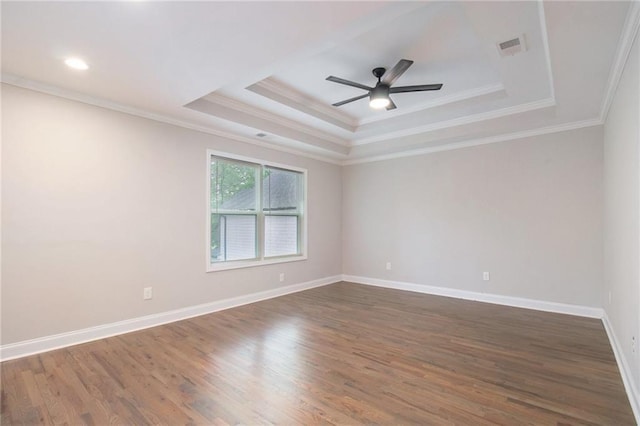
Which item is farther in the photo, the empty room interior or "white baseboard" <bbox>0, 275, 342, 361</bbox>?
"white baseboard" <bbox>0, 275, 342, 361</bbox>

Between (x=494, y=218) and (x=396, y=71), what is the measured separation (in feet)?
9.38

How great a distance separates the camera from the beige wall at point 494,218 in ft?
13.0

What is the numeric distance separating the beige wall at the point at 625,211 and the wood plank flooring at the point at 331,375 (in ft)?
1.29

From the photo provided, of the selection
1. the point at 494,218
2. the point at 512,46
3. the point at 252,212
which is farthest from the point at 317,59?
the point at 494,218

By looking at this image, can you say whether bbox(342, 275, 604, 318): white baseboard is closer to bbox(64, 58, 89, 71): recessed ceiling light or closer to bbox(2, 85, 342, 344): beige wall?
bbox(2, 85, 342, 344): beige wall

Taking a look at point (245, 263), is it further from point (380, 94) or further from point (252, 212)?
point (380, 94)

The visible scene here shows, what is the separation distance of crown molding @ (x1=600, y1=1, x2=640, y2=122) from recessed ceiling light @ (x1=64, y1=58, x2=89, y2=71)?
3.83 m

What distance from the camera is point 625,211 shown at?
7.73 feet

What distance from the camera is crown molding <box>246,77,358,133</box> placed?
3.67 metres

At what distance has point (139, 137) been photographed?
3.58 meters

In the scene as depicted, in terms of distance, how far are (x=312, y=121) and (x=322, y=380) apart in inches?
136

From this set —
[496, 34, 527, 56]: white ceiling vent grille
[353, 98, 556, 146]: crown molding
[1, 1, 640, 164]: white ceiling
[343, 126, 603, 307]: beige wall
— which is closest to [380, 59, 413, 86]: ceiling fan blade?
[1, 1, 640, 164]: white ceiling

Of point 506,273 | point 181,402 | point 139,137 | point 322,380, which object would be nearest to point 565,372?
point 322,380

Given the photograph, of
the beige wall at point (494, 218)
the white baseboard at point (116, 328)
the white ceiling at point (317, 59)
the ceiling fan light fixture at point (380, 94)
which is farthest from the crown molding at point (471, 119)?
the white baseboard at point (116, 328)
